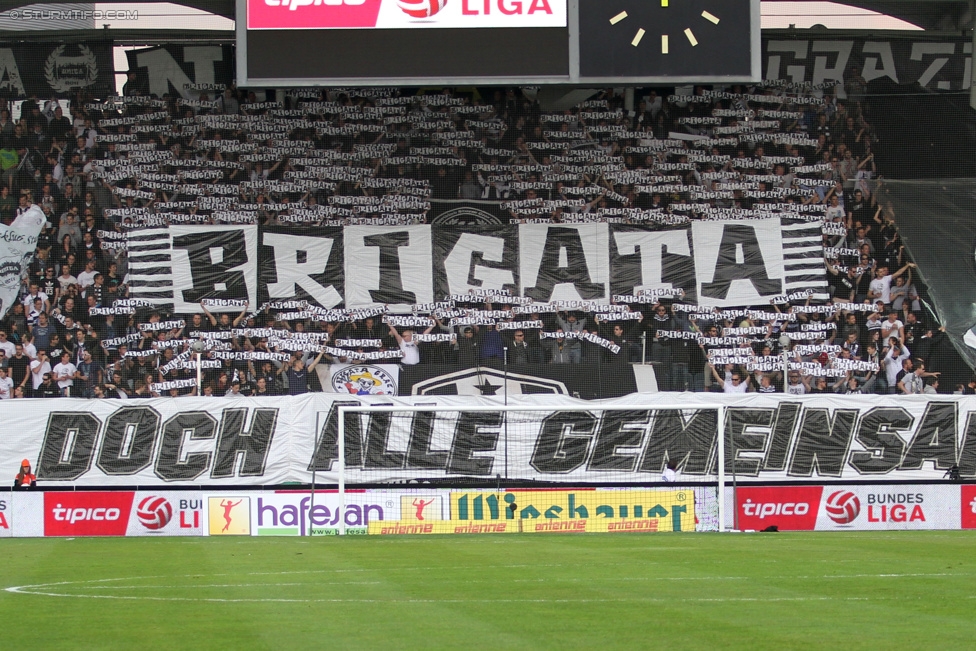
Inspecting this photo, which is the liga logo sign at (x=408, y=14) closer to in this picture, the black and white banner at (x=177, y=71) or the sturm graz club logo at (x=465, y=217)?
the sturm graz club logo at (x=465, y=217)

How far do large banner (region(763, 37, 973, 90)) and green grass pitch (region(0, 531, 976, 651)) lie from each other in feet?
55.7

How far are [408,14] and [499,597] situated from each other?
1408 centimetres

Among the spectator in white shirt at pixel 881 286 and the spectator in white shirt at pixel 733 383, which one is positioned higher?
the spectator in white shirt at pixel 881 286

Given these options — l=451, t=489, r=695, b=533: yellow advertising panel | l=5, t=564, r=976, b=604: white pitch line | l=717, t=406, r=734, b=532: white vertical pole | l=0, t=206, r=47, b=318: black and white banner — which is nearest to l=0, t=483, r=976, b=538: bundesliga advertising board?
l=451, t=489, r=695, b=533: yellow advertising panel

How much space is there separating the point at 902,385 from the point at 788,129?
6939 millimetres

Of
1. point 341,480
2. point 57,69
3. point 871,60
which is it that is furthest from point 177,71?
point 871,60

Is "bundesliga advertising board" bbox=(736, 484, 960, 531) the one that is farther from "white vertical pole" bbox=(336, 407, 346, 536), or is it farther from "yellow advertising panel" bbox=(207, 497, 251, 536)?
"yellow advertising panel" bbox=(207, 497, 251, 536)

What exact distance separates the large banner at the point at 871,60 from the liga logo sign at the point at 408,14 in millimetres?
10672

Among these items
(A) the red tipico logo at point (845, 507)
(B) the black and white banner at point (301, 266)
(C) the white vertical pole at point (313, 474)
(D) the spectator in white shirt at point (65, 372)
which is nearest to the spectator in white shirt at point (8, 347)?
(D) the spectator in white shirt at point (65, 372)

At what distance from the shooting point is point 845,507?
22.1 meters

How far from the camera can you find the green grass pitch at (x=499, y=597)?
23.5 ft

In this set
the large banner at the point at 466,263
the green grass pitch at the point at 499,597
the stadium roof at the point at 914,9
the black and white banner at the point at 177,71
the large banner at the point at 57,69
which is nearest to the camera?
the green grass pitch at the point at 499,597

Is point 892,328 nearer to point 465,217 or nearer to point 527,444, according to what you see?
point 527,444

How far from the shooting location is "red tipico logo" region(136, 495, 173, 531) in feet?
71.2
